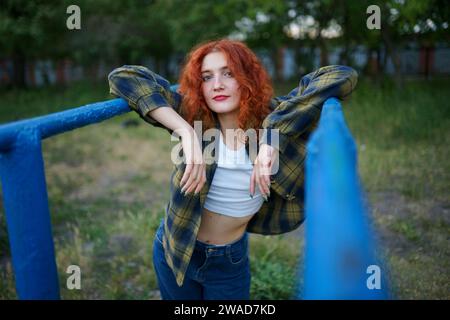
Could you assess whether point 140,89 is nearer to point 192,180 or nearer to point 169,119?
point 169,119

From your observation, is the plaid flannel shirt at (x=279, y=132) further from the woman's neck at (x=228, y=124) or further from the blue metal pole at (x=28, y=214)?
the blue metal pole at (x=28, y=214)

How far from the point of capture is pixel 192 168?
59.1 inches

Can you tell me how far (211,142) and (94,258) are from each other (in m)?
2.45

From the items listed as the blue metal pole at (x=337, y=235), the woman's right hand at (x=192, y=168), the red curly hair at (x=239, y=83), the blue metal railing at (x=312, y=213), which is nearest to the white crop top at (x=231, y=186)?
the red curly hair at (x=239, y=83)

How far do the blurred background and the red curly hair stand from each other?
528mm

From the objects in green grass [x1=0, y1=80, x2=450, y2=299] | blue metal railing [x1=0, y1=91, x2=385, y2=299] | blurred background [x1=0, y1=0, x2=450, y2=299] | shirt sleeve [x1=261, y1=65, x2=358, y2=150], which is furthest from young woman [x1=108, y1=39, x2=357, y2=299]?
green grass [x1=0, y1=80, x2=450, y2=299]

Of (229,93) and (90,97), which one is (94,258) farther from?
(90,97)

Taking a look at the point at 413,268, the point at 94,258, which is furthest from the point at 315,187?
the point at 94,258

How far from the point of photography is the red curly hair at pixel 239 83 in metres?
1.74

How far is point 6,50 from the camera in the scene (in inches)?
562

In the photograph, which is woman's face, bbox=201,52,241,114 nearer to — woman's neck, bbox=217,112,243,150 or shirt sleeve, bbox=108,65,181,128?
woman's neck, bbox=217,112,243,150

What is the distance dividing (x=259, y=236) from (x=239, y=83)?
2.24 m

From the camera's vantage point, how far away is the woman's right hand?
58.7 inches

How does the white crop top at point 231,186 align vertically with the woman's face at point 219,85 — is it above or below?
below
